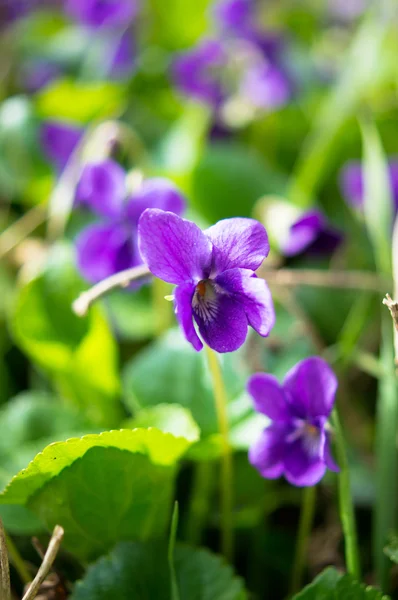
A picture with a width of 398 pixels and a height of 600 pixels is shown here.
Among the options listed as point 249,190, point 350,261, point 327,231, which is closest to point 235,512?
point 327,231

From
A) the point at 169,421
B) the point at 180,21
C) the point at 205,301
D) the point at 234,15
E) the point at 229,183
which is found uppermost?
the point at 180,21

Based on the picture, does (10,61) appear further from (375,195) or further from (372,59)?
(375,195)

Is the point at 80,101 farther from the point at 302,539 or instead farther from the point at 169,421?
the point at 302,539

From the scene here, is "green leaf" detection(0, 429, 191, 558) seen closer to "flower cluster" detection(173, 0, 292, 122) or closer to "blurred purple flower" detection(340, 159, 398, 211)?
"blurred purple flower" detection(340, 159, 398, 211)

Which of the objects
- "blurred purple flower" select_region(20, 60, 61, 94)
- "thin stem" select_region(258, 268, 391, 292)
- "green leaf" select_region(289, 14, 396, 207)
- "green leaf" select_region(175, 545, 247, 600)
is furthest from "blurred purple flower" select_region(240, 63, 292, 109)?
"green leaf" select_region(175, 545, 247, 600)

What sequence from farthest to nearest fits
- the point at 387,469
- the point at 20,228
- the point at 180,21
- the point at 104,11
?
the point at 180,21 → the point at 104,11 → the point at 20,228 → the point at 387,469

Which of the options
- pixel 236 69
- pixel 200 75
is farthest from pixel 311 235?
pixel 236 69
